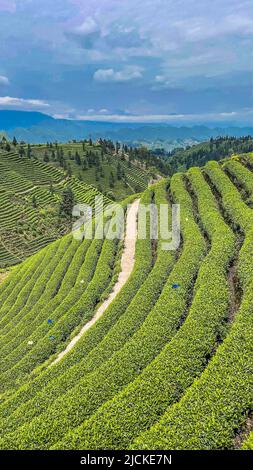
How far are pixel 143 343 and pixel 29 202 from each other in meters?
84.1

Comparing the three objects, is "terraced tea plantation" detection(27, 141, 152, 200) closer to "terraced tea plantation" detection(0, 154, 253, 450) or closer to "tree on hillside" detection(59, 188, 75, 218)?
"tree on hillside" detection(59, 188, 75, 218)

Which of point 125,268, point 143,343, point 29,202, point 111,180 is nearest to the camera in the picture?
point 143,343

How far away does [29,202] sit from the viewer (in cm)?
9306

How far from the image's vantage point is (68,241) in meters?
42.1

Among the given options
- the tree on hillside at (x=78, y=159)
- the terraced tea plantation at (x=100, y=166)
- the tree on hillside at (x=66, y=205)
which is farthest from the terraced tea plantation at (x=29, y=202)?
the tree on hillside at (x=78, y=159)

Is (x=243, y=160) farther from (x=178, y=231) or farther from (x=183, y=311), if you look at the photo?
(x=183, y=311)

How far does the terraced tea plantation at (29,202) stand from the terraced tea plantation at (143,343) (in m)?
39.1

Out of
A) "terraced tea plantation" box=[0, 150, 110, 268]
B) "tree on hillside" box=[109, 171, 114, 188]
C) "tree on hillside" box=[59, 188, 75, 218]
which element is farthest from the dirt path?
"tree on hillside" box=[109, 171, 114, 188]

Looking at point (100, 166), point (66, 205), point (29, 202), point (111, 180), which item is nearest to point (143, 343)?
point (66, 205)

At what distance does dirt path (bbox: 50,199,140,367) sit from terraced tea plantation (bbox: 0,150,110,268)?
3904 centimetres

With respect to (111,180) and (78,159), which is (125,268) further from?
(78,159)

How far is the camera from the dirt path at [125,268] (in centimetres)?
2086

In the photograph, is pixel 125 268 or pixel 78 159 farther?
pixel 78 159

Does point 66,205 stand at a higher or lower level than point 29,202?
lower
